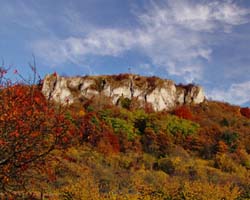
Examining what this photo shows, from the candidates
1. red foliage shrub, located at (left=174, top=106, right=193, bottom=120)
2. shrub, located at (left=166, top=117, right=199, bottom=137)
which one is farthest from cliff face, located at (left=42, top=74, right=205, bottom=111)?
shrub, located at (left=166, top=117, right=199, bottom=137)

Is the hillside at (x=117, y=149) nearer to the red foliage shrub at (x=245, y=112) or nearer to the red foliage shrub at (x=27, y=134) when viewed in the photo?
the red foliage shrub at (x=27, y=134)

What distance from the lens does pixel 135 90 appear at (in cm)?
6844

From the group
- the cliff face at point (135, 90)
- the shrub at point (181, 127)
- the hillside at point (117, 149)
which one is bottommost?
the hillside at point (117, 149)

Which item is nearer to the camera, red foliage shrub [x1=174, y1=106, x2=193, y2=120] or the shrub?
the shrub

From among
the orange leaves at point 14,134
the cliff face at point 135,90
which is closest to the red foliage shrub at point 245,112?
the cliff face at point 135,90

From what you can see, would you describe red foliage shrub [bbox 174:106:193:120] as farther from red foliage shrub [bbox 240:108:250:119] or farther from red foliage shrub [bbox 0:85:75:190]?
red foliage shrub [bbox 0:85:75:190]

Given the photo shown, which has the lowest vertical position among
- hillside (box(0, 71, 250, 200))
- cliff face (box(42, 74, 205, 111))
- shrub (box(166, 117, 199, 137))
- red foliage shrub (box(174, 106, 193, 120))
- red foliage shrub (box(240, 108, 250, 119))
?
hillside (box(0, 71, 250, 200))

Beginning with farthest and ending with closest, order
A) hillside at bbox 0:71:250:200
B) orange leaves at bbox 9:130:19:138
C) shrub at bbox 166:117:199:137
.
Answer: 1. shrub at bbox 166:117:199:137
2. hillside at bbox 0:71:250:200
3. orange leaves at bbox 9:130:19:138

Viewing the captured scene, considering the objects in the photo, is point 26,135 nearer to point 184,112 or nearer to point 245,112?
point 184,112

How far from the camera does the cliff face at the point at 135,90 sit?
6594cm

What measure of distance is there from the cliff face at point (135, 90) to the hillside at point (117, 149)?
2.17 ft

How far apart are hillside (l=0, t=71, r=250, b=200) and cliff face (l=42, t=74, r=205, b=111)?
0.66m

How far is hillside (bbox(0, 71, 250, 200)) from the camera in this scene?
6828 millimetres

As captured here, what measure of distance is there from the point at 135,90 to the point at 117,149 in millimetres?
26654
